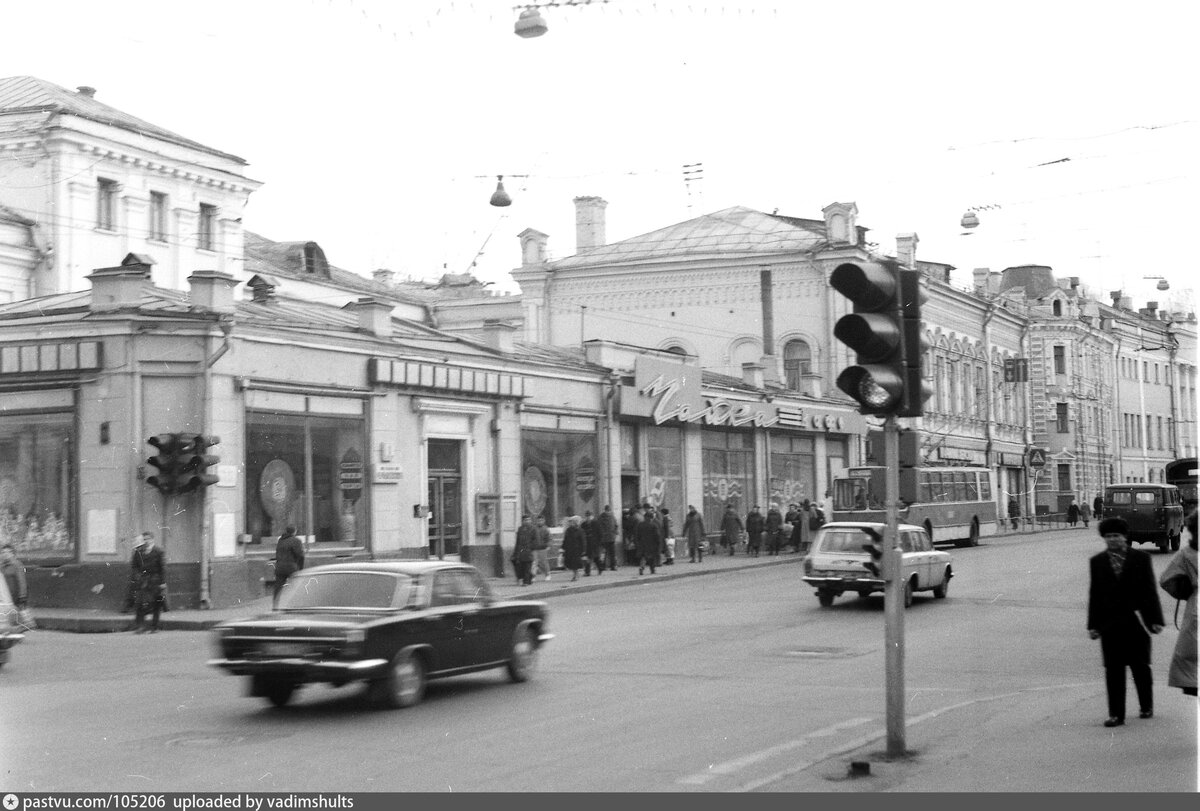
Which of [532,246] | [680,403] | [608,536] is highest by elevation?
[532,246]

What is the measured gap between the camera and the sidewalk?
2381cm

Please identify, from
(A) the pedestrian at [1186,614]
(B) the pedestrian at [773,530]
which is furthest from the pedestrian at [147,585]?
(B) the pedestrian at [773,530]

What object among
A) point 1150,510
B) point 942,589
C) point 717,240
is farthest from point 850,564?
point 717,240

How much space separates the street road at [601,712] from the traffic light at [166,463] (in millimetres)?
3643

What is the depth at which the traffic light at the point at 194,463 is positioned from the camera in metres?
25.8

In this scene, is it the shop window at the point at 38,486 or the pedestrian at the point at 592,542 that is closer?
the shop window at the point at 38,486

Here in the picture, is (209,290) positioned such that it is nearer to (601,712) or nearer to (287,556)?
(287,556)

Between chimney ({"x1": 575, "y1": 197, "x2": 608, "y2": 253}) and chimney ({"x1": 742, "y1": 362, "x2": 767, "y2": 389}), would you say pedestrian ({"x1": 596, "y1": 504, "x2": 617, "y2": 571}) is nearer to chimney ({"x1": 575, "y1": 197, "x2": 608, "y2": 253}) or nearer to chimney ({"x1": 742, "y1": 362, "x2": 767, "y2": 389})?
chimney ({"x1": 742, "y1": 362, "x2": 767, "y2": 389})

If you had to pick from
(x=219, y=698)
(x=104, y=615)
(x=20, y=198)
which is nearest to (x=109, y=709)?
(x=219, y=698)

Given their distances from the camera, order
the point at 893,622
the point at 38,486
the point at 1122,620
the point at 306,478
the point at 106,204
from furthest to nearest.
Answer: the point at 106,204 → the point at 306,478 → the point at 38,486 → the point at 1122,620 → the point at 893,622

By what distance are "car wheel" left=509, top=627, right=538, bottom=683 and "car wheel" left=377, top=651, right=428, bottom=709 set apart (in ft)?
5.25

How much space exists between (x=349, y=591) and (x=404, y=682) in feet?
3.65

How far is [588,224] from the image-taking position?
201 feet

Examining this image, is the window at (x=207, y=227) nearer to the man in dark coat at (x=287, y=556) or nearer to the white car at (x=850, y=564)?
the man in dark coat at (x=287, y=556)
